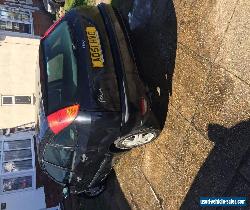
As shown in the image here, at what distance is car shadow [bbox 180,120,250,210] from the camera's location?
5.29 meters

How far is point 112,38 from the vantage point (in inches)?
253

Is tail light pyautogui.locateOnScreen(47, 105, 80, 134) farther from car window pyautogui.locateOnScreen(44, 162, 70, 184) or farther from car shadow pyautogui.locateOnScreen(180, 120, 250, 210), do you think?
car shadow pyautogui.locateOnScreen(180, 120, 250, 210)

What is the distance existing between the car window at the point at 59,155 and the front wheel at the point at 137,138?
0.84 meters

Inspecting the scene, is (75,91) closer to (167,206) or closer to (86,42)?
(86,42)

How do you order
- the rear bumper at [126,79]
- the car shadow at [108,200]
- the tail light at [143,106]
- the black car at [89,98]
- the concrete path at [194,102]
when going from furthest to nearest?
the car shadow at [108,200] → the tail light at [143,106] → the rear bumper at [126,79] → the black car at [89,98] → the concrete path at [194,102]

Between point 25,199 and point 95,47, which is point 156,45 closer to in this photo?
point 95,47

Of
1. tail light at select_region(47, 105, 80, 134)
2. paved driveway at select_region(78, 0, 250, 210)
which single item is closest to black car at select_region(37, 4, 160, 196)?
tail light at select_region(47, 105, 80, 134)

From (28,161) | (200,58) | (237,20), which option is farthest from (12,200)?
(237,20)

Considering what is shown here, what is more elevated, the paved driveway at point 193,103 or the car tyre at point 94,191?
the paved driveway at point 193,103

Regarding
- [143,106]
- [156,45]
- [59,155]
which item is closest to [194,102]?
[143,106]

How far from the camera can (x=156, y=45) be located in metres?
7.48

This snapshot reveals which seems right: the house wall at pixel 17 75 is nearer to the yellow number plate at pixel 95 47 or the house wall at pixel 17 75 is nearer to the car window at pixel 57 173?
the car window at pixel 57 173

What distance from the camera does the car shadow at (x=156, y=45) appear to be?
700cm

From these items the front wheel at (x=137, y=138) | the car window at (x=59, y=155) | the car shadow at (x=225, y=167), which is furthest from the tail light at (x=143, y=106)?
the car window at (x=59, y=155)
